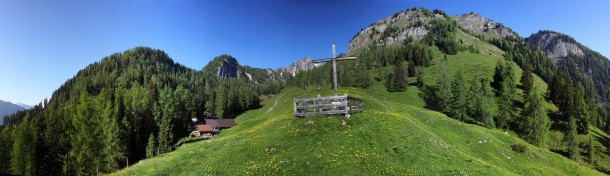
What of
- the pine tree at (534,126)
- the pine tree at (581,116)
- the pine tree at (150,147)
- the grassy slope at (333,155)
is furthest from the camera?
the pine tree at (581,116)

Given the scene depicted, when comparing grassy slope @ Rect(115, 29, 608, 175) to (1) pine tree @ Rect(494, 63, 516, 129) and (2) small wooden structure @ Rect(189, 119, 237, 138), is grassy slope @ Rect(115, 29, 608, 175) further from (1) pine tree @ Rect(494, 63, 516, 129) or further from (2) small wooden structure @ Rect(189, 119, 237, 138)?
(2) small wooden structure @ Rect(189, 119, 237, 138)

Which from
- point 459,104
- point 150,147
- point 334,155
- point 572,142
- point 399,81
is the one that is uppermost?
point 399,81

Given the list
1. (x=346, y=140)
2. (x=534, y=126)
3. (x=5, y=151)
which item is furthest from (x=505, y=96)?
(x=5, y=151)

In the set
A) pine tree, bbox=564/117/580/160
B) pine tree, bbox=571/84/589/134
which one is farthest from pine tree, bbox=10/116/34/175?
pine tree, bbox=571/84/589/134

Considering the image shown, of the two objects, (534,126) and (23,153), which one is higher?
(534,126)

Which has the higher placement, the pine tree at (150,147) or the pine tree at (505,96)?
the pine tree at (505,96)

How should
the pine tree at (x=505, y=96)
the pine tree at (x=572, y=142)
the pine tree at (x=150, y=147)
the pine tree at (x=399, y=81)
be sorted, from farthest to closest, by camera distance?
the pine tree at (x=399, y=81), the pine tree at (x=505, y=96), the pine tree at (x=150, y=147), the pine tree at (x=572, y=142)

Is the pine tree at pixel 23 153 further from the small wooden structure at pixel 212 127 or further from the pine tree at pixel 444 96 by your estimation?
the pine tree at pixel 444 96

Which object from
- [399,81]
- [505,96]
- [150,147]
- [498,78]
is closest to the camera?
[150,147]

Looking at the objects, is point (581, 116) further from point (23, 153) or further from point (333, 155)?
point (23, 153)

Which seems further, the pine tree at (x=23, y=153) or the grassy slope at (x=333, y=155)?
the pine tree at (x=23, y=153)

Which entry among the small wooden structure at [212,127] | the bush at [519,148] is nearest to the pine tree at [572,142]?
the bush at [519,148]

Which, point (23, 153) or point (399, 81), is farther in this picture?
point (399, 81)

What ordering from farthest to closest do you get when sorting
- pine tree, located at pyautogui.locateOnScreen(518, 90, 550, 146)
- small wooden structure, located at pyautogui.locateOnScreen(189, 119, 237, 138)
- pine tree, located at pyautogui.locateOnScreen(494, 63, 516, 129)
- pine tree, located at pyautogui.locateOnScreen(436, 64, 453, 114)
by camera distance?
1. small wooden structure, located at pyautogui.locateOnScreen(189, 119, 237, 138)
2. pine tree, located at pyautogui.locateOnScreen(436, 64, 453, 114)
3. pine tree, located at pyautogui.locateOnScreen(494, 63, 516, 129)
4. pine tree, located at pyautogui.locateOnScreen(518, 90, 550, 146)
